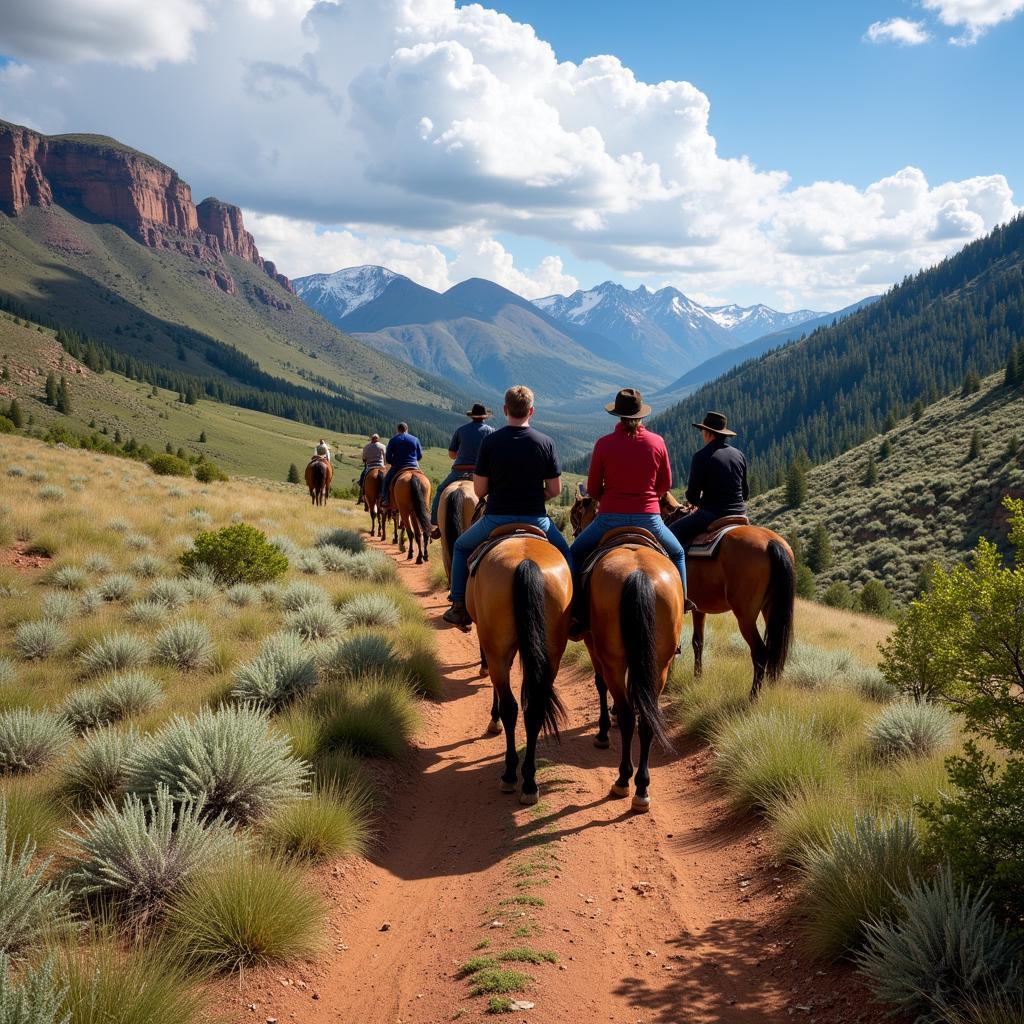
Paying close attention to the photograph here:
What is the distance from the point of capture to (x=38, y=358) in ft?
444

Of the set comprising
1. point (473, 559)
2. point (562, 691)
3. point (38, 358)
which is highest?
point (38, 358)

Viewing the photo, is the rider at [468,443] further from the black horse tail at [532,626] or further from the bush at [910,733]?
the bush at [910,733]

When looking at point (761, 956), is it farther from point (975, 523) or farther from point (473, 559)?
point (975, 523)

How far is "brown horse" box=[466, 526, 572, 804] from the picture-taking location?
620cm

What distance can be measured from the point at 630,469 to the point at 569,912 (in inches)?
162

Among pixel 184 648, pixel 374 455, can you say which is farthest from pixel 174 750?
pixel 374 455

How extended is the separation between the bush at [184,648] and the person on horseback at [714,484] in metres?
6.53

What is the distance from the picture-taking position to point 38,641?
30.6 feet

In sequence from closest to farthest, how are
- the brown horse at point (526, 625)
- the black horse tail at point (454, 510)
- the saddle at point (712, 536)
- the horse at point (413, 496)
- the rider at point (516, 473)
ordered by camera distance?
the brown horse at point (526, 625) → the rider at point (516, 473) → the saddle at point (712, 536) → the black horse tail at point (454, 510) → the horse at point (413, 496)

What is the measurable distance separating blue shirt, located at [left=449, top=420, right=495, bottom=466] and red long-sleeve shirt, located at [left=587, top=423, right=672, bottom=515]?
14.9 feet

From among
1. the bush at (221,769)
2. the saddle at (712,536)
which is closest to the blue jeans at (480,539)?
the saddle at (712,536)

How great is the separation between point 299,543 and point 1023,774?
17.8 meters

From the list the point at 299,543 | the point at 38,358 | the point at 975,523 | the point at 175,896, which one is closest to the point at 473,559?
the point at 175,896

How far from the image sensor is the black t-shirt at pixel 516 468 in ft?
23.7
